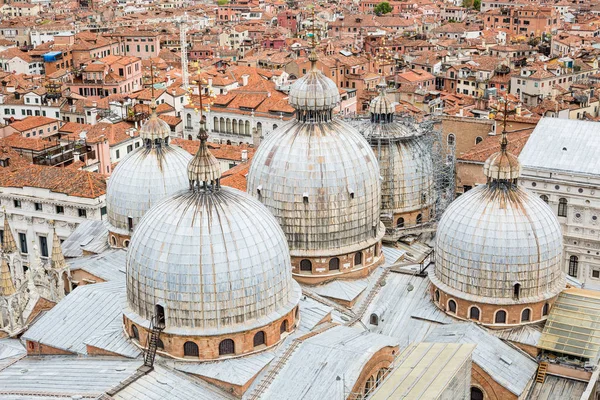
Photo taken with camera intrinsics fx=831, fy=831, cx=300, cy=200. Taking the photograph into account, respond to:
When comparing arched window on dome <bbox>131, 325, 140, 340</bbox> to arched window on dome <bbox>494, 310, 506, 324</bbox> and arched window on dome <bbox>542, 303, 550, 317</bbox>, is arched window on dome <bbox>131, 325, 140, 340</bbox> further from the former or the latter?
arched window on dome <bbox>542, 303, 550, 317</bbox>

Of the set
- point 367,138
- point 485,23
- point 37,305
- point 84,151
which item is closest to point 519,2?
point 485,23

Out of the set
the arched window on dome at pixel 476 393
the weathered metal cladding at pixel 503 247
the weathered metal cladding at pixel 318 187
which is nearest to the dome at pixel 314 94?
the weathered metal cladding at pixel 318 187

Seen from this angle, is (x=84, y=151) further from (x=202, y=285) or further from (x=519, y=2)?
(x=519, y=2)

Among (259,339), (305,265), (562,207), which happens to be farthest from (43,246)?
(562,207)

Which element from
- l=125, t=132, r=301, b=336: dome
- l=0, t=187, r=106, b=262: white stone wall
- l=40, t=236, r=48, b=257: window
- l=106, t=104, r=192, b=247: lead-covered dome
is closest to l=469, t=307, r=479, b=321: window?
l=125, t=132, r=301, b=336: dome

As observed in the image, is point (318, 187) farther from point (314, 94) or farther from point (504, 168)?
point (504, 168)
